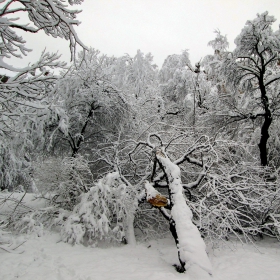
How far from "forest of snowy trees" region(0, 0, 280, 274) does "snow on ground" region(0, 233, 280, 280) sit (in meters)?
0.37

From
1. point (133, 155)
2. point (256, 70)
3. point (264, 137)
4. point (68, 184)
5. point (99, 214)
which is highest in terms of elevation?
point (256, 70)

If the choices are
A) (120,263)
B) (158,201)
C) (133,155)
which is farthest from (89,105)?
(120,263)

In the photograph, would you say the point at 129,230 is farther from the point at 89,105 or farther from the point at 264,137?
the point at 264,137

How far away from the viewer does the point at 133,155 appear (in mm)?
8391

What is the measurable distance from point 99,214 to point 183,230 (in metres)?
2.49

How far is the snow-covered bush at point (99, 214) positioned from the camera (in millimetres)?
5930

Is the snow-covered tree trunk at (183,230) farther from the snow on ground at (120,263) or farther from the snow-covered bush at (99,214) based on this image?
the snow-covered bush at (99,214)

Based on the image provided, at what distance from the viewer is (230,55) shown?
8203 millimetres

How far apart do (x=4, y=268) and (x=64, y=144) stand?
5.40 metres

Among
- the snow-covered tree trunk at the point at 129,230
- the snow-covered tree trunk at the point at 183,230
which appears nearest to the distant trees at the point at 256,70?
the snow-covered tree trunk at the point at 183,230

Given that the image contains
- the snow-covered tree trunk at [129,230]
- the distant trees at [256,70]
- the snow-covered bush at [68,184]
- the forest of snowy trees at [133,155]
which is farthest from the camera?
the distant trees at [256,70]

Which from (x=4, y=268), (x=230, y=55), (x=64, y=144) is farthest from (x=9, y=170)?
(x=230, y=55)

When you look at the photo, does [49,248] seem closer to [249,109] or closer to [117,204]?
[117,204]

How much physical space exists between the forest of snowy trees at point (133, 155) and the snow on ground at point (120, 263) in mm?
366
